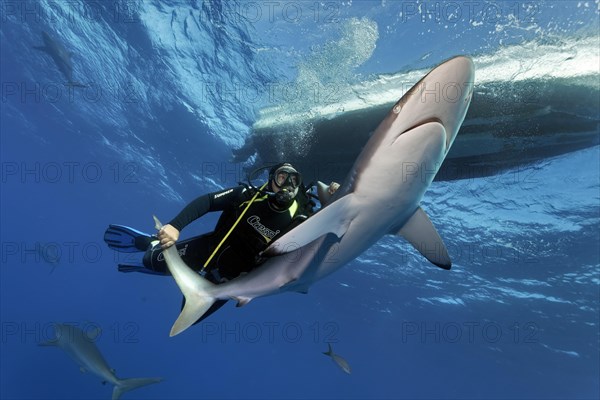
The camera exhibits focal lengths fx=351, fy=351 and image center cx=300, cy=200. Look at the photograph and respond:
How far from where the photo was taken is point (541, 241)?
57.5 ft

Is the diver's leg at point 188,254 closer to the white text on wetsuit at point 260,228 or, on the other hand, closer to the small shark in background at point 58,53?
the white text on wetsuit at point 260,228

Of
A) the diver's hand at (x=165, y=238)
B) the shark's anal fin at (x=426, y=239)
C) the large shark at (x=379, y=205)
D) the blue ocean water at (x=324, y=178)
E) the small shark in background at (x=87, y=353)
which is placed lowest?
the small shark in background at (x=87, y=353)

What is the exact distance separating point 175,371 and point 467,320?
131 m

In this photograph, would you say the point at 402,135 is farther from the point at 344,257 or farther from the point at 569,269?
the point at 569,269

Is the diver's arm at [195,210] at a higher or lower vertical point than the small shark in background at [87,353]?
higher

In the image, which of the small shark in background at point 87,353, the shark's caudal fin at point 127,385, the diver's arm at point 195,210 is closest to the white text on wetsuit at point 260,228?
the diver's arm at point 195,210

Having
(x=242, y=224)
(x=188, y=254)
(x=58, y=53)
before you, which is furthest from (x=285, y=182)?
(x=58, y=53)

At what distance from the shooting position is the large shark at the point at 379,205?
2.41m

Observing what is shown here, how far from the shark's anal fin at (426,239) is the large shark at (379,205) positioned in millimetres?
10

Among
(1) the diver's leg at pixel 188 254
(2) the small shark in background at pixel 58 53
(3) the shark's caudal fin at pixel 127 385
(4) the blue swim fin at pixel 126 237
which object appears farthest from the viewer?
(2) the small shark in background at pixel 58 53

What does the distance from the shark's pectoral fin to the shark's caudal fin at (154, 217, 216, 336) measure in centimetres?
122

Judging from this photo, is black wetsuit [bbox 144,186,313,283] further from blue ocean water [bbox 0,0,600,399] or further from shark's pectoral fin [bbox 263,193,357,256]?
blue ocean water [bbox 0,0,600,399]

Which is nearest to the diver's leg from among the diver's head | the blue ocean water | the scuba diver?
the scuba diver

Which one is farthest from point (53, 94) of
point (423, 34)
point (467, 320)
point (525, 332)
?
point (525, 332)
